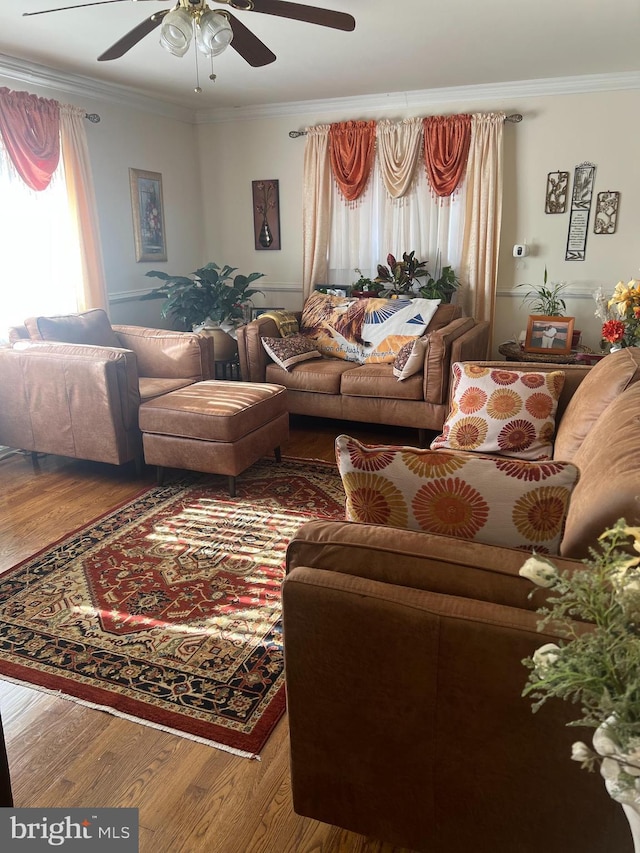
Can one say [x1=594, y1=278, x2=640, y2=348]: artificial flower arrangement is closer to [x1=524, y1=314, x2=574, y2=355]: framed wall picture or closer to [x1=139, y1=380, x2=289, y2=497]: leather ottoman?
[x1=524, y1=314, x2=574, y2=355]: framed wall picture

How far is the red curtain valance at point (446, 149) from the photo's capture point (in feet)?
15.8

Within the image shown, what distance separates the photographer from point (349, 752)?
4.12ft

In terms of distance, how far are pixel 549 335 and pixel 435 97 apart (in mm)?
2175

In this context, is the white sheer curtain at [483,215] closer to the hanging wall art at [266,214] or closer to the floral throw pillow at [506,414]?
the hanging wall art at [266,214]

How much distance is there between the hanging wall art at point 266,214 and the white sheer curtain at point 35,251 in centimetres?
188

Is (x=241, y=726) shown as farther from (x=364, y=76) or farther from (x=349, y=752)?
(x=364, y=76)

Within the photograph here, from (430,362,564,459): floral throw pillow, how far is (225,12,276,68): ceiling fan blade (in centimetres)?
179

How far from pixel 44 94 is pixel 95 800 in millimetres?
4313

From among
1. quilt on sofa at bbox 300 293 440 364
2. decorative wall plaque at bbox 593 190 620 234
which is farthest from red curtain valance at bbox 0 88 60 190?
decorative wall plaque at bbox 593 190 620 234

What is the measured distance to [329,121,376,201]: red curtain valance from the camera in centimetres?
509

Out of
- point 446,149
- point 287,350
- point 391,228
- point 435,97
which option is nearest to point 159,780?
point 287,350

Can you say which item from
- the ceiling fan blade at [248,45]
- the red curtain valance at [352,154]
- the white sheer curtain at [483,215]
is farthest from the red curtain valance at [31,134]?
the white sheer curtain at [483,215]

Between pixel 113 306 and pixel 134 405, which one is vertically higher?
pixel 113 306

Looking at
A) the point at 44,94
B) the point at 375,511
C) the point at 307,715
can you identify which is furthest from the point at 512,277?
the point at 307,715
